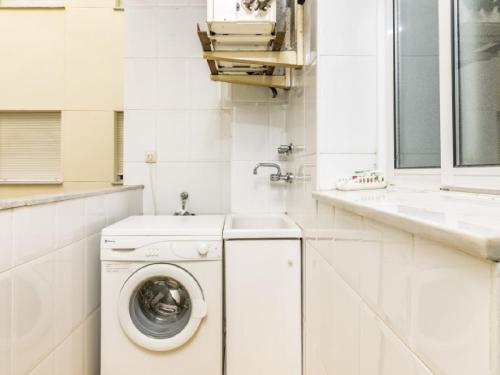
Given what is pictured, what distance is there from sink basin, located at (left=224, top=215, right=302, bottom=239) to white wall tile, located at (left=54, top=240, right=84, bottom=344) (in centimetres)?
69

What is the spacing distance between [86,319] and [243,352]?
79cm

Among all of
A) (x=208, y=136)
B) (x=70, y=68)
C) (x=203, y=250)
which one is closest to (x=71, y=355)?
(x=203, y=250)

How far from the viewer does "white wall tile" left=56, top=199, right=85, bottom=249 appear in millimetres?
1389

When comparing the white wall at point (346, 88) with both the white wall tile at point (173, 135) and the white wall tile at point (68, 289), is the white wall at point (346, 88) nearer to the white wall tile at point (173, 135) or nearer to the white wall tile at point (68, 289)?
the white wall tile at point (68, 289)

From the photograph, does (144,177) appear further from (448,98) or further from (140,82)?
(448,98)

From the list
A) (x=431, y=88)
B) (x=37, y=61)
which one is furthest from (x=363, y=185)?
(x=37, y=61)

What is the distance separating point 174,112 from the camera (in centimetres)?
259

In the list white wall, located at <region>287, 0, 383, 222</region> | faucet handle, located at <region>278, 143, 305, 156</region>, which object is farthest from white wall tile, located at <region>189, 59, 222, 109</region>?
white wall, located at <region>287, 0, 383, 222</region>

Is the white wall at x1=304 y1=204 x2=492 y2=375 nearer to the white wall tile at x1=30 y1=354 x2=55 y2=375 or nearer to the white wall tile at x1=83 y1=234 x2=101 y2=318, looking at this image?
the white wall tile at x1=30 y1=354 x2=55 y2=375

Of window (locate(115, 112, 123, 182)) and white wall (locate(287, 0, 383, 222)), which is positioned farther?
window (locate(115, 112, 123, 182))

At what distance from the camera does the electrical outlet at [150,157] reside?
2551 millimetres

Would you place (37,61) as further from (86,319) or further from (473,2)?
(473,2)

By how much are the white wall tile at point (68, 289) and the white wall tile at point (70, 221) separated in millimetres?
35

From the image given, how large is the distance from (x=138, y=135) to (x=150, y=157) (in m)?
0.19
